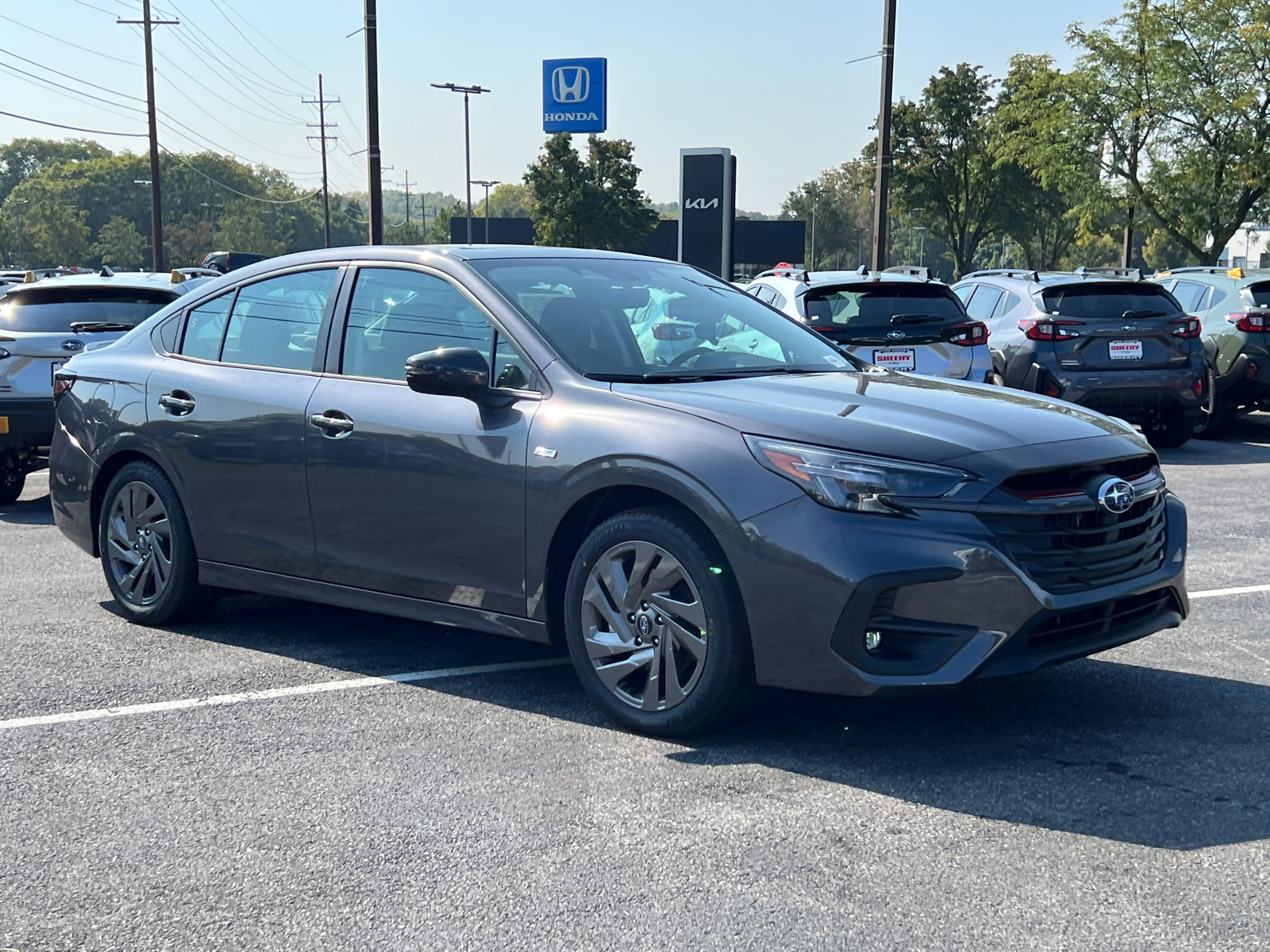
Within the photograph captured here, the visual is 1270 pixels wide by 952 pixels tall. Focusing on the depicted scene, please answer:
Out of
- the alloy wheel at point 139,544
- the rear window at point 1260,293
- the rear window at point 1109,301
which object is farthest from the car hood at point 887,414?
the rear window at point 1260,293

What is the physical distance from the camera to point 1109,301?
1248cm

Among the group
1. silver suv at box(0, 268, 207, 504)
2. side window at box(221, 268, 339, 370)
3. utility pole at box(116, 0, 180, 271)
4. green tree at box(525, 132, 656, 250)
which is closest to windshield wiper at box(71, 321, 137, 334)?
silver suv at box(0, 268, 207, 504)

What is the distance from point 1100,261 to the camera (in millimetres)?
124562

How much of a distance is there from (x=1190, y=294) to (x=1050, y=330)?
2.82 meters

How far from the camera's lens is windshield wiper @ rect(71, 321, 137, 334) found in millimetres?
9953

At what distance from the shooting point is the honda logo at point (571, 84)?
1320 inches

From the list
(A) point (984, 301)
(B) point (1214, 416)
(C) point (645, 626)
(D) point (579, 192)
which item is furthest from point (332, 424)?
(D) point (579, 192)

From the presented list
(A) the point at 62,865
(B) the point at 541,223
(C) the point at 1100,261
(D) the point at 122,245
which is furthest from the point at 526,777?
(D) the point at 122,245

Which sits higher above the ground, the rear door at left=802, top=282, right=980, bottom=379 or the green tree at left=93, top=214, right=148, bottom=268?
the green tree at left=93, top=214, right=148, bottom=268

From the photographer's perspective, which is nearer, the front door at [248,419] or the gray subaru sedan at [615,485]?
the gray subaru sedan at [615,485]

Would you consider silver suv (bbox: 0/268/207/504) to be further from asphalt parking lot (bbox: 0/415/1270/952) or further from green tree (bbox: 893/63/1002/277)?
green tree (bbox: 893/63/1002/277)

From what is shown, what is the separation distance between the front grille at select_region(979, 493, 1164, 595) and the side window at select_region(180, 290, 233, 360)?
3.54m

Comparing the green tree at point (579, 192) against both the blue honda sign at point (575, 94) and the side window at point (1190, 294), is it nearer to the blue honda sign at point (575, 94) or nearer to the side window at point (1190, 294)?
the blue honda sign at point (575, 94)

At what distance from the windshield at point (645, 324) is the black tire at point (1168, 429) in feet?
26.4
